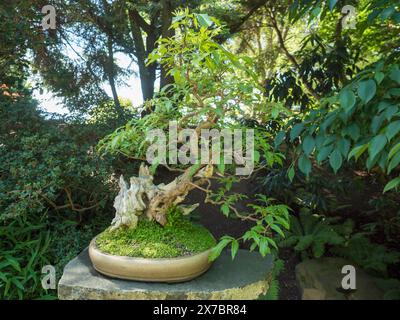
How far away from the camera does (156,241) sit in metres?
1.82

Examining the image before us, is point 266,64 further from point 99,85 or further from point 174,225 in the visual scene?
point 174,225

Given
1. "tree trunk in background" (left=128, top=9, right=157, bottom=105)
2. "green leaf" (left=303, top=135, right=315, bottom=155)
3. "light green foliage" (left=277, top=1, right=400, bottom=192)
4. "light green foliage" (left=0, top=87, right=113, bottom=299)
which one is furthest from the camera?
"tree trunk in background" (left=128, top=9, right=157, bottom=105)

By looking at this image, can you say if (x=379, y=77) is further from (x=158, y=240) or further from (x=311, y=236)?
(x=311, y=236)

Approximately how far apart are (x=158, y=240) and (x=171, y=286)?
0.83ft

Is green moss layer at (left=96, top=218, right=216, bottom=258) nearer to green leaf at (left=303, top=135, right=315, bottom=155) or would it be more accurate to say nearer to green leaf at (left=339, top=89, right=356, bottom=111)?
green leaf at (left=303, top=135, right=315, bottom=155)

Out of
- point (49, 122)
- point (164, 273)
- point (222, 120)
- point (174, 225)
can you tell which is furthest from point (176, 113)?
point (49, 122)

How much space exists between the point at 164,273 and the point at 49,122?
1.96 m

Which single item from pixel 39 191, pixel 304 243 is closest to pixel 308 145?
pixel 39 191

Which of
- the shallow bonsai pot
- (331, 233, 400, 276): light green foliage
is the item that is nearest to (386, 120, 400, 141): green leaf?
the shallow bonsai pot

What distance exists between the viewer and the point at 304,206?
13.5ft

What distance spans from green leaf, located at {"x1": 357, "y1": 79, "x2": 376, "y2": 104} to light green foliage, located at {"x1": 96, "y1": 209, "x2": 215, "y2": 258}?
1043 millimetres

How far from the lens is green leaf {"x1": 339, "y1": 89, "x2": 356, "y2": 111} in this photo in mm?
1287

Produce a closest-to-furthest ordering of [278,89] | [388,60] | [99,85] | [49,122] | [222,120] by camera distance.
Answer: [388,60] → [222,120] → [49,122] → [278,89] → [99,85]
